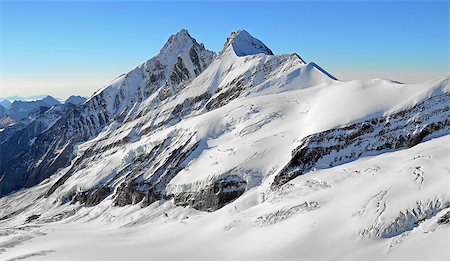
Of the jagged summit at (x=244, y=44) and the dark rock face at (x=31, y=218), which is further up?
the jagged summit at (x=244, y=44)

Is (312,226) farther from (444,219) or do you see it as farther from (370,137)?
(370,137)

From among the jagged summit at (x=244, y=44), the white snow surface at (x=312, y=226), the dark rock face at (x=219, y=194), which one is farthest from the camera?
the jagged summit at (x=244, y=44)

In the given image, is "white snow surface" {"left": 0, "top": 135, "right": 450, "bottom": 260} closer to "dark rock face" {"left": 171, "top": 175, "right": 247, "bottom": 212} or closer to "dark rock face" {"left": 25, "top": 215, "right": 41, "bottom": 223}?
"dark rock face" {"left": 171, "top": 175, "right": 247, "bottom": 212}

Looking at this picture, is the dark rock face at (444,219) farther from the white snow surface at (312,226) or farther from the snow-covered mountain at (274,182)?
the white snow surface at (312,226)

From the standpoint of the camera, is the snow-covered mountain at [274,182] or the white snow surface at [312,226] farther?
the snow-covered mountain at [274,182]

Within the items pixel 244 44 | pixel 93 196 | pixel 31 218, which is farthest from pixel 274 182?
pixel 244 44

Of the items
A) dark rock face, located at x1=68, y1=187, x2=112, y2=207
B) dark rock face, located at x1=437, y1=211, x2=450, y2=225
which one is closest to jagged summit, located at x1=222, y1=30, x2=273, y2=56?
dark rock face, located at x1=68, y1=187, x2=112, y2=207

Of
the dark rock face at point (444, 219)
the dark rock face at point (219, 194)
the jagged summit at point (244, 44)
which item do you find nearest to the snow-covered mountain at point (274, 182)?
the dark rock face at point (444, 219)
